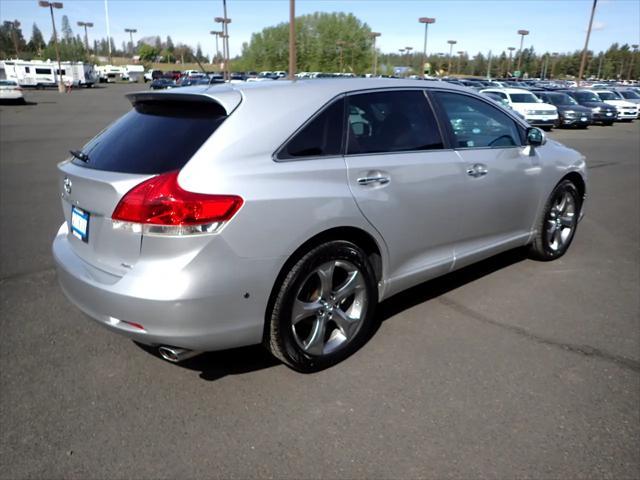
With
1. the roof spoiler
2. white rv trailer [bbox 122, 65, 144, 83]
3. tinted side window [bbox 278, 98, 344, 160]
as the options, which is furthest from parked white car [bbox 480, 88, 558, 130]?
white rv trailer [bbox 122, 65, 144, 83]

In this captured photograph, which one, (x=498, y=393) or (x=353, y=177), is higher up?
(x=353, y=177)

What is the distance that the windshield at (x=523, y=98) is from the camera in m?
21.8

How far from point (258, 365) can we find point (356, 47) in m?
104

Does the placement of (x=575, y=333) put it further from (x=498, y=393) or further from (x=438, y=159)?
(x=438, y=159)

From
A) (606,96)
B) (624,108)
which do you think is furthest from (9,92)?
(624,108)

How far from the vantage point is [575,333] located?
3.68 metres

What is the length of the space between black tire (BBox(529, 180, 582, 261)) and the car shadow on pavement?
247 mm

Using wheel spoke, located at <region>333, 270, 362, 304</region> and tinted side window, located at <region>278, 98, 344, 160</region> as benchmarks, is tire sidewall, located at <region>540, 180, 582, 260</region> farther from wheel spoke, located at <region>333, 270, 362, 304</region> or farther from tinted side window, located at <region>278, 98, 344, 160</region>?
tinted side window, located at <region>278, 98, 344, 160</region>

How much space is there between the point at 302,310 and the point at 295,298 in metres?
0.13

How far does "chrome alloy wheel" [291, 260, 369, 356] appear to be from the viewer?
9.93 ft

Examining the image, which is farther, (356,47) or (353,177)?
(356,47)

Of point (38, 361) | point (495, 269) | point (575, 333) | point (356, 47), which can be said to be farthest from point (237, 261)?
point (356, 47)

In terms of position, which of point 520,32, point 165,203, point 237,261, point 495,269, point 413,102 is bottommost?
point 495,269

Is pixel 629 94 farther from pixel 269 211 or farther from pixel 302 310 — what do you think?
pixel 269 211
